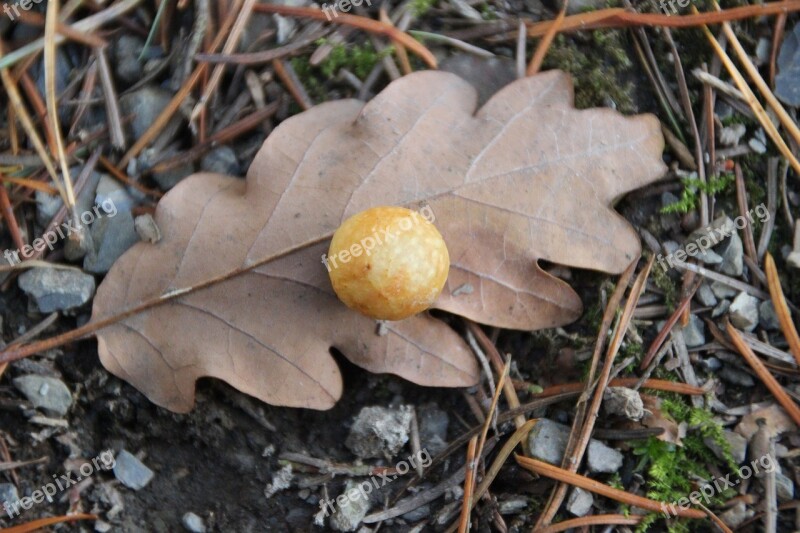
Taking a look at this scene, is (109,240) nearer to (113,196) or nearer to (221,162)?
(113,196)

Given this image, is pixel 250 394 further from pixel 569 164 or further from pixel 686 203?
pixel 686 203

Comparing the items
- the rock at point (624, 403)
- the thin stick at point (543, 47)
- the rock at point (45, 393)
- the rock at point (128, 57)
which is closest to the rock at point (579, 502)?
the rock at point (624, 403)

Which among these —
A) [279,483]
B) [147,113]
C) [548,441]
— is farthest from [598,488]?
[147,113]

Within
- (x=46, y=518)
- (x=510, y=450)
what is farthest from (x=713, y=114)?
(x=46, y=518)

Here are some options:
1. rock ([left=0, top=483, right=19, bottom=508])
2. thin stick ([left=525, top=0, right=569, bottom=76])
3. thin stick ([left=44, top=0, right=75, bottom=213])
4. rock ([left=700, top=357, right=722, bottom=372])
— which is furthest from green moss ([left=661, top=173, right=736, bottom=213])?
rock ([left=0, top=483, right=19, bottom=508])

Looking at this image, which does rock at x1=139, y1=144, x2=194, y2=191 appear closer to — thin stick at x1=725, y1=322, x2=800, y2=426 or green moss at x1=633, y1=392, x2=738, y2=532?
green moss at x1=633, y1=392, x2=738, y2=532

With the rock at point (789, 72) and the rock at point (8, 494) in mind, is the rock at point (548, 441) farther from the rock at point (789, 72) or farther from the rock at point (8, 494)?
the rock at point (8, 494)
